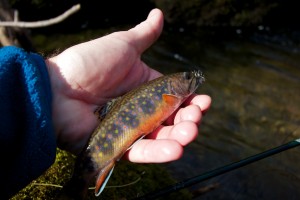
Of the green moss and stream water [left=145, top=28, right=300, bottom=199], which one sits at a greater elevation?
the green moss

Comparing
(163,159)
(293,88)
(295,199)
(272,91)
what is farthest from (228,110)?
(163,159)

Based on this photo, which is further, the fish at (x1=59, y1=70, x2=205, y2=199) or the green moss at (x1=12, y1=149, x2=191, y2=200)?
the green moss at (x1=12, y1=149, x2=191, y2=200)

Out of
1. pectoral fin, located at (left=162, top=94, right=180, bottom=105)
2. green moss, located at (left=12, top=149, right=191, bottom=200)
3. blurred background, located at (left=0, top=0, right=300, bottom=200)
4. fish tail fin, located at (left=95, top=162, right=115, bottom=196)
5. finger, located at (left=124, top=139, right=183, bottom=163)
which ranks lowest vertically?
blurred background, located at (left=0, top=0, right=300, bottom=200)

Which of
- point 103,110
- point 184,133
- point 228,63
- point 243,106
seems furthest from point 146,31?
point 228,63

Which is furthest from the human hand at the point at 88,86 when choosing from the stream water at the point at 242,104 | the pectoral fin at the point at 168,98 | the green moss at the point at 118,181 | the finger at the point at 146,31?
the stream water at the point at 242,104

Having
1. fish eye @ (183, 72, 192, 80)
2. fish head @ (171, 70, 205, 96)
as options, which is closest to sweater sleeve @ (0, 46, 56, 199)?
fish head @ (171, 70, 205, 96)

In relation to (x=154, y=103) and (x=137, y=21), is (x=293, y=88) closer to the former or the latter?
(x=137, y=21)

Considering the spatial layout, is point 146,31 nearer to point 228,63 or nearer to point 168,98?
point 168,98

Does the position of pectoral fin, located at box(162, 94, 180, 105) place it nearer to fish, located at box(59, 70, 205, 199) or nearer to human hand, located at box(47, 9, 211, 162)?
fish, located at box(59, 70, 205, 199)
